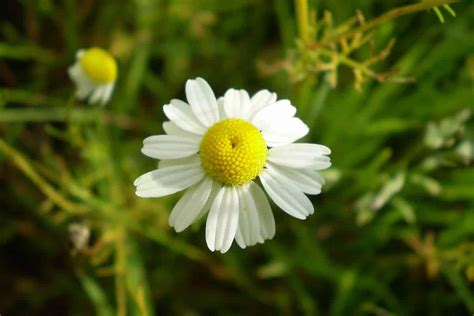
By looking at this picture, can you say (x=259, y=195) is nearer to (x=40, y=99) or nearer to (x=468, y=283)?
(x=468, y=283)

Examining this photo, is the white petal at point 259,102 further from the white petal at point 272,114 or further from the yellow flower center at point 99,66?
the yellow flower center at point 99,66

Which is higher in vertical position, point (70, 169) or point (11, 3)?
point (11, 3)

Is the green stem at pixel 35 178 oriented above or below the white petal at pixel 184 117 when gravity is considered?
above

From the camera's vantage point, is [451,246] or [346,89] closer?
[451,246]

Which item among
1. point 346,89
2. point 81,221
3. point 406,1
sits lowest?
point 81,221

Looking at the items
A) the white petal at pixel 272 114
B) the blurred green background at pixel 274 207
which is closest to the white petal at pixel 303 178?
the white petal at pixel 272 114

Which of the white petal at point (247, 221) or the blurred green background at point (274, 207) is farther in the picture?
the blurred green background at point (274, 207)

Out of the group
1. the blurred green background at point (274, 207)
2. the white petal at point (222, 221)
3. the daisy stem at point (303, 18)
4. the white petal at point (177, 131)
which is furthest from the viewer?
the blurred green background at point (274, 207)

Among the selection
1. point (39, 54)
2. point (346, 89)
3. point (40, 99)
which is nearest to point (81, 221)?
point (40, 99)
